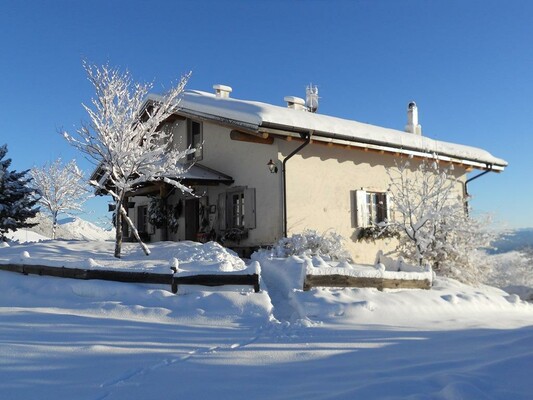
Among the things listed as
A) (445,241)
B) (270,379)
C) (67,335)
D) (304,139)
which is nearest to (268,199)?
(304,139)

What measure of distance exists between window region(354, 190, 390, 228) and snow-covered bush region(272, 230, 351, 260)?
104 inches

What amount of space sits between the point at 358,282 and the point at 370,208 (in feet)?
22.6

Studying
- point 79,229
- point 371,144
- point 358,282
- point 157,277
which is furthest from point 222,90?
point 79,229

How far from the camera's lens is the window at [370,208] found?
15125 millimetres

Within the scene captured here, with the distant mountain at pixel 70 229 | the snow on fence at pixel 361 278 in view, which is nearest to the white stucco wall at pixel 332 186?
the snow on fence at pixel 361 278

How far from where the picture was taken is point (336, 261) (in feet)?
40.2

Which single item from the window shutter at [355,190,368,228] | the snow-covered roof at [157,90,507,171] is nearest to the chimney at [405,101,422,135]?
the snow-covered roof at [157,90,507,171]

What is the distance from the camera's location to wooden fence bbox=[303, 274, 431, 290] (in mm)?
8836

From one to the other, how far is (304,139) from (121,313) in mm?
7379

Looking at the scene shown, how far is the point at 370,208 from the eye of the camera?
15.8 metres

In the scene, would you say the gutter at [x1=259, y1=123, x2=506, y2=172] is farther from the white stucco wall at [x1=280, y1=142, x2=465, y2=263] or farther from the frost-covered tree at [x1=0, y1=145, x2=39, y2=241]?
the frost-covered tree at [x1=0, y1=145, x2=39, y2=241]

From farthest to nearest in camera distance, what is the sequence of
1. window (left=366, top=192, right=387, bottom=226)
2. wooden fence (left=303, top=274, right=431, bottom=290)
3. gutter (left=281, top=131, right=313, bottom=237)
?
window (left=366, top=192, right=387, bottom=226) < gutter (left=281, top=131, right=313, bottom=237) < wooden fence (left=303, top=274, right=431, bottom=290)

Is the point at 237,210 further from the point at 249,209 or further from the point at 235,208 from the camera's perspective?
the point at 249,209

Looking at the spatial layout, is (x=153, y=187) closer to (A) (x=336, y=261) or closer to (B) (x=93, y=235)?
(A) (x=336, y=261)
